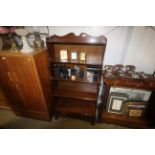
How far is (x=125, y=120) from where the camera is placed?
182 cm

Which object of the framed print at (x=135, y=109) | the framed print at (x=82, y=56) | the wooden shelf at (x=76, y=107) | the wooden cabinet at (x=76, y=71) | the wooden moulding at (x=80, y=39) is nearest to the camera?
the wooden moulding at (x=80, y=39)

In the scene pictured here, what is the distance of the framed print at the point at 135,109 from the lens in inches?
68.1

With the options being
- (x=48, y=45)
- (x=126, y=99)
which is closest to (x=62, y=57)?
(x=48, y=45)

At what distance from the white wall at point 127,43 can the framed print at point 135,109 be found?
58 centimetres

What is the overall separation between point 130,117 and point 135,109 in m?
0.19

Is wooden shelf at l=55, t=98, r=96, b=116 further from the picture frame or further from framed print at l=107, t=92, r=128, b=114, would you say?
the picture frame

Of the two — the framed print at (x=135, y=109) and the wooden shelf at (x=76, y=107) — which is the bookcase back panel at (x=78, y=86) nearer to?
the wooden shelf at (x=76, y=107)

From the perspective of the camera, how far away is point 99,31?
155 centimetres

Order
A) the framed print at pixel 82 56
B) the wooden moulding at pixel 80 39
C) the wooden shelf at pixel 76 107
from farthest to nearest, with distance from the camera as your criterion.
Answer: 1. the wooden shelf at pixel 76 107
2. the framed print at pixel 82 56
3. the wooden moulding at pixel 80 39

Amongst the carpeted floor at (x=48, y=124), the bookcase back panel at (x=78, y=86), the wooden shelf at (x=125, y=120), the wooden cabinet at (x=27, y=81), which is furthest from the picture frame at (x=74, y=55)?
the carpeted floor at (x=48, y=124)

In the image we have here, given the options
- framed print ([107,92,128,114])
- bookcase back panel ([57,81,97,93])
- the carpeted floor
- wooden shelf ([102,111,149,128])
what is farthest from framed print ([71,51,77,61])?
the carpeted floor
